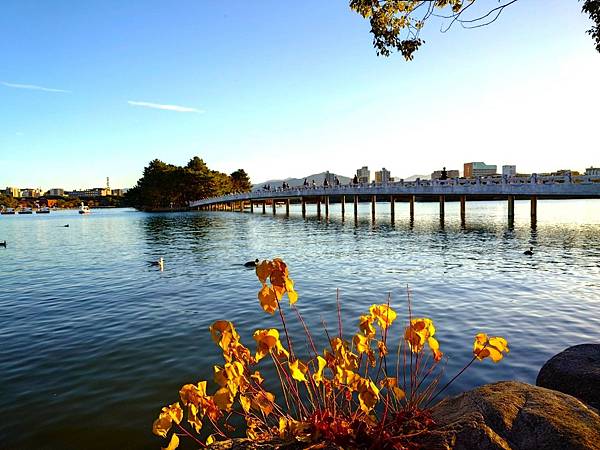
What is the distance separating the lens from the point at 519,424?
10.5 ft

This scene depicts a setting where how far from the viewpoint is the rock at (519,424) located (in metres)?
2.95

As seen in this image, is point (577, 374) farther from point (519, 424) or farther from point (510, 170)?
point (510, 170)

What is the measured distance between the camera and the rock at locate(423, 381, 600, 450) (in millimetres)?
2949

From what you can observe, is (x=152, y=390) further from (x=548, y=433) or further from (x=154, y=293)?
(x=154, y=293)

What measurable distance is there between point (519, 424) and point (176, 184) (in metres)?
115

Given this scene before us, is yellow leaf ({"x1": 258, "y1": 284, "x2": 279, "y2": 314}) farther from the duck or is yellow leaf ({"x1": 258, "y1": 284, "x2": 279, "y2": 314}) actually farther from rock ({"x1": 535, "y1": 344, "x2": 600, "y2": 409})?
the duck

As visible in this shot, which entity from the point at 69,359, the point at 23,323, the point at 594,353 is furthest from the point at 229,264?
the point at 594,353

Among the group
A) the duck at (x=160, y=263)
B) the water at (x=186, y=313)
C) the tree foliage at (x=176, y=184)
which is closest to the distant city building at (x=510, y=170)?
the water at (x=186, y=313)

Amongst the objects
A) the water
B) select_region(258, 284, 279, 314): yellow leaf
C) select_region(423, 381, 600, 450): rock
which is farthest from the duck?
select_region(423, 381, 600, 450): rock

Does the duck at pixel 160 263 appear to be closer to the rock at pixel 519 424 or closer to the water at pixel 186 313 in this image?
the water at pixel 186 313

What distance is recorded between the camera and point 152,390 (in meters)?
6.91

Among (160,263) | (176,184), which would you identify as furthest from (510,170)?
(176,184)

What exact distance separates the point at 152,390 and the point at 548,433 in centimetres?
576

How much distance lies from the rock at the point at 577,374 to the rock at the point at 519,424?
1.25 meters
